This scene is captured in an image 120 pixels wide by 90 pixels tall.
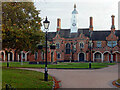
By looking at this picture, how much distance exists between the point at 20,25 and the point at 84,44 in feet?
136

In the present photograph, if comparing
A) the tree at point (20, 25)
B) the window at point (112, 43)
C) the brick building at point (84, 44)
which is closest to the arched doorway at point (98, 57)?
the brick building at point (84, 44)

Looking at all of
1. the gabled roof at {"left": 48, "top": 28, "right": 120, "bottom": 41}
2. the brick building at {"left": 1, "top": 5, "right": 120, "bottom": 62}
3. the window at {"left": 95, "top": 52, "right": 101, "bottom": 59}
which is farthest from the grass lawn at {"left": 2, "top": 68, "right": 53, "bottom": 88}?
the gabled roof at {"left": 48, "top": 28, "right": 120, "bottom": 41}

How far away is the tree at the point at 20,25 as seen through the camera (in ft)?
66.4

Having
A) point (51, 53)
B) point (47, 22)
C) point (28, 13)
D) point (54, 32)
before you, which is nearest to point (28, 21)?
point (28, 13)

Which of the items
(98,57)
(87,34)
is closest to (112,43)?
(98,57)

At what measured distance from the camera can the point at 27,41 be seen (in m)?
22.2

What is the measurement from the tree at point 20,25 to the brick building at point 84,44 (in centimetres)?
3562

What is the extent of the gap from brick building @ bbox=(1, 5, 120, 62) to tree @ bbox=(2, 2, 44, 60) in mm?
35621

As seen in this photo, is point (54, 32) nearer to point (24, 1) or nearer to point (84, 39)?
point (84, 39)

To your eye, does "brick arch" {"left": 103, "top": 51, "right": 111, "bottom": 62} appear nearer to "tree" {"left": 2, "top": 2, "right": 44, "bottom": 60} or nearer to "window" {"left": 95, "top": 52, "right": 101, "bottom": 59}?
"window" {"left": 95, "top": 52, "right": 101, "bottom": 59}

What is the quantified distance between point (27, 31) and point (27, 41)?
1239mm

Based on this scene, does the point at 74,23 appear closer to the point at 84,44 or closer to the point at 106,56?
Result: the point at 84,44

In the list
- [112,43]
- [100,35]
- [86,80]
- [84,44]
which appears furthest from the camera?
[100,35]

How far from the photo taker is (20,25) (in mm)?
22578
